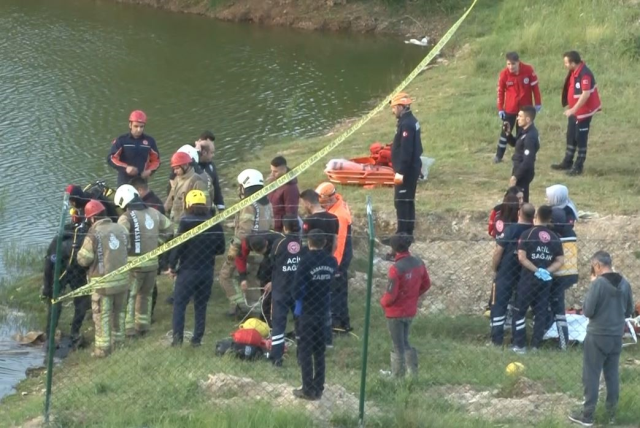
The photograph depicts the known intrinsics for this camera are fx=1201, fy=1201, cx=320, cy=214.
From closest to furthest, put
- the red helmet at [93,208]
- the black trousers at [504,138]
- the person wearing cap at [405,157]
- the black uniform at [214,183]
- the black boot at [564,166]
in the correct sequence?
the red helmet at [93,208] < the person wearing cap at [405,157] < the black uniform at [214,183] < the black trousers at [504,138] < the black boot at [564,166]

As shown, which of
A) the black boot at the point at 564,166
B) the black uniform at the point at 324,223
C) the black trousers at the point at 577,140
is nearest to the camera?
the black uniform at the point at 324,223

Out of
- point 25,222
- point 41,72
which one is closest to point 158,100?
point 41,72

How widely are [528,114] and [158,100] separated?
36.1 feet

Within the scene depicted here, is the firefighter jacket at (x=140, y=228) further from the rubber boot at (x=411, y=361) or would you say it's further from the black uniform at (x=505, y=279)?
the black uniform at (x=505, y=279)

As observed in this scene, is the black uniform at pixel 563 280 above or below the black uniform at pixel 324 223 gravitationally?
below

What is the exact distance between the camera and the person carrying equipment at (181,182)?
13.4m

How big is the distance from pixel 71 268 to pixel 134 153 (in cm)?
259

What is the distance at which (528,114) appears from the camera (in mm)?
14992

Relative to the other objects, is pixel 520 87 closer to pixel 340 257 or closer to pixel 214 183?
pixel 214 183

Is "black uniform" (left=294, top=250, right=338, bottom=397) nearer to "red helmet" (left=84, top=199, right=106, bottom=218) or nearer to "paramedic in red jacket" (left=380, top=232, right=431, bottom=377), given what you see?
"paramedic in red jacket" (left=380, top=232, right=431, bottom=377)

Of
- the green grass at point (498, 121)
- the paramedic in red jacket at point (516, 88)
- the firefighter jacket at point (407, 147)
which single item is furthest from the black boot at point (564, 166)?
the firefighter jacket at point (407, 147)

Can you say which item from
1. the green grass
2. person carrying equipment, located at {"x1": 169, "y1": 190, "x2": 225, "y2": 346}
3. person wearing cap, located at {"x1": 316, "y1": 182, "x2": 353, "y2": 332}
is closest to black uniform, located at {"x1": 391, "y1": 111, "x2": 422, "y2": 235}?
the green grass

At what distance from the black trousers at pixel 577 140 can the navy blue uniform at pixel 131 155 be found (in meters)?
6.44

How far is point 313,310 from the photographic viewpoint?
9906 mm
